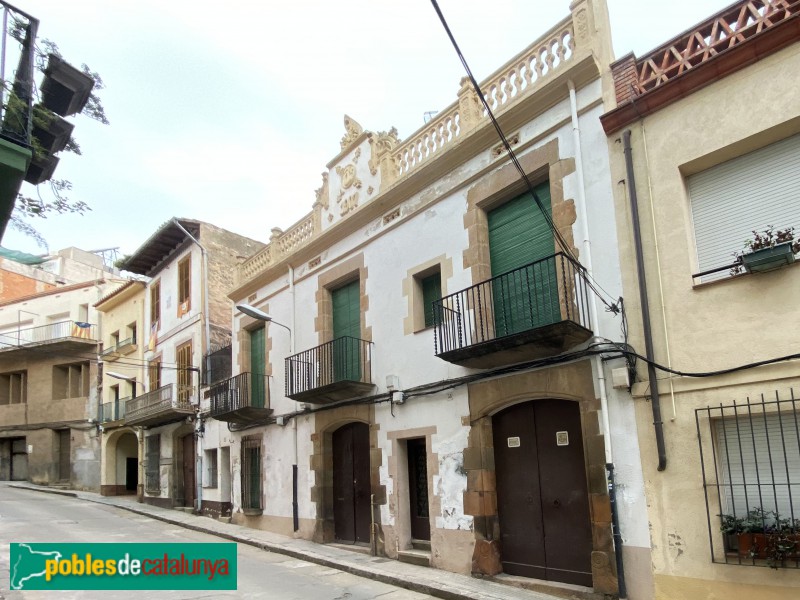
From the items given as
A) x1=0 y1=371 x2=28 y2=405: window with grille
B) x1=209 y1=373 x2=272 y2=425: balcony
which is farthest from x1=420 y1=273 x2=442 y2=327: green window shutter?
x1=0 y1=371 x2=28 y2=405: window with grille

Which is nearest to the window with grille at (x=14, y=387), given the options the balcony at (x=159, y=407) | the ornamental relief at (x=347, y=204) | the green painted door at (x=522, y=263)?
the balcony at (x=159, y=407)

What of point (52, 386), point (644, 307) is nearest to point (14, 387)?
point (52, 386)

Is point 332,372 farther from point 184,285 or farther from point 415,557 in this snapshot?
point 184,285

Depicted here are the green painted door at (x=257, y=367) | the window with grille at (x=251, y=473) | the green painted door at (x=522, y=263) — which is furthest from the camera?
the window with grille at (x=251, y=473)

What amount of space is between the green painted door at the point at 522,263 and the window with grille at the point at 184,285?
12.7 m

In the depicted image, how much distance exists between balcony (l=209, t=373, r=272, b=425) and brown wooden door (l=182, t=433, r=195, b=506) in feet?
15.1

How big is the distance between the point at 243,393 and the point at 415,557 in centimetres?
634

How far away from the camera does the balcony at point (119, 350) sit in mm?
23453

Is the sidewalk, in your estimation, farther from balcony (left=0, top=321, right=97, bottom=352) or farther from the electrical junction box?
balcony (left=0, top=321, right=97, bottom=352)

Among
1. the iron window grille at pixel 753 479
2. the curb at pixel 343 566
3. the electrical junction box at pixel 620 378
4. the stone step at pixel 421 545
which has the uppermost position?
the electrical junction box at pixel 620 378

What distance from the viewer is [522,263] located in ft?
28.4

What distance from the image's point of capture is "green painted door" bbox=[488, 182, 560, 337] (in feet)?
26.7

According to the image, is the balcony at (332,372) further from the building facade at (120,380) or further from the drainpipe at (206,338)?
the building facade at (120,380)

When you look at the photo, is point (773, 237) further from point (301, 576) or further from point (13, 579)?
point (13, 579)
